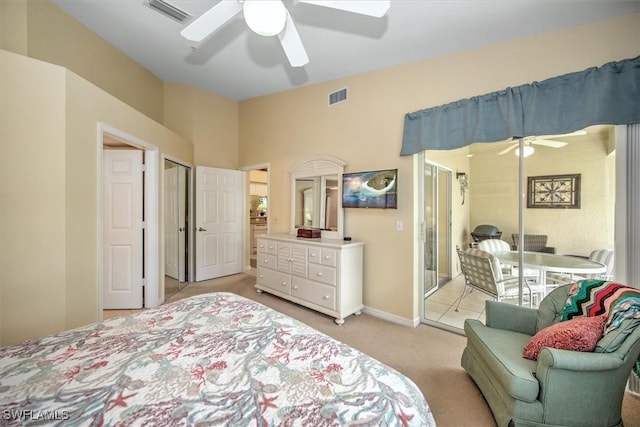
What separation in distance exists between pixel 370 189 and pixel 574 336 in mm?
2150

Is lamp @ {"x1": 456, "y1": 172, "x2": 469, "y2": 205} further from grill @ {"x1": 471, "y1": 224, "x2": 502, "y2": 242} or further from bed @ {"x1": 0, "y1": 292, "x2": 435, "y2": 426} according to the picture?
bed @ {"x1": 0, "y1": 292, "x2": 435, "y2": 426}

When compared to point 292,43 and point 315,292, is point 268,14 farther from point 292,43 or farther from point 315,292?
point 315,292

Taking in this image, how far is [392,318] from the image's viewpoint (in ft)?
10.1

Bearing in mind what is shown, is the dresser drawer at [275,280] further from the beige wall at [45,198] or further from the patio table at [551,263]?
the patio table at [551,263]

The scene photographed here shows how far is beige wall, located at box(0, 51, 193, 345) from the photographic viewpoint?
1.86m

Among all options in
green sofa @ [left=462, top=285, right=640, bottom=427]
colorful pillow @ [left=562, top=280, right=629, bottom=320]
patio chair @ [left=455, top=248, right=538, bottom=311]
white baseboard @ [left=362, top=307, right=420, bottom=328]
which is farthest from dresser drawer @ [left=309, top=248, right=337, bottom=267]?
colorful pillow @ [left=562, top=280, right=629, bottom=320]

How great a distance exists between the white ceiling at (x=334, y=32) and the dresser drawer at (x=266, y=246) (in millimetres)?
2385

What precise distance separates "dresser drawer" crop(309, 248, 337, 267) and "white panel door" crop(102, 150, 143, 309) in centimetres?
223

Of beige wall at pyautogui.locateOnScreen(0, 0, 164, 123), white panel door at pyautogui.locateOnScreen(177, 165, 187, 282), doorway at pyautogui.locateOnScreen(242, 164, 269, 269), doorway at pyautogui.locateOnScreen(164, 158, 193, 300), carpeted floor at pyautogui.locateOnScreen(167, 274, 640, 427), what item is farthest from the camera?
doorway at pyautogui.locateOnScreen(242, 164, 269, 269)

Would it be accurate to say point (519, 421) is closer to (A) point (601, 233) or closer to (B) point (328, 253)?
(A) point (601, 233)

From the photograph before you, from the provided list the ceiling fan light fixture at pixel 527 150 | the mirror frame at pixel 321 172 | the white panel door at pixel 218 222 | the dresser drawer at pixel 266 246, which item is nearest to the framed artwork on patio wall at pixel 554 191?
the ceiling fan light fixture at pixel 527 150

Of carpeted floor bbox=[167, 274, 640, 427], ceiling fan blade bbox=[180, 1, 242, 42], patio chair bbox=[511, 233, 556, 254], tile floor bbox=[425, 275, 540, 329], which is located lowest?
carpeted floor bbox=[167, 274, 640, 427]

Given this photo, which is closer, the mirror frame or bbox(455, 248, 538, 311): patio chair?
bbox(455, 248, 538, 311): patio chair

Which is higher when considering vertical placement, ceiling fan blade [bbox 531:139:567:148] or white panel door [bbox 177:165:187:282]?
ceiling fan blade [bbox 531:139:567:148]
